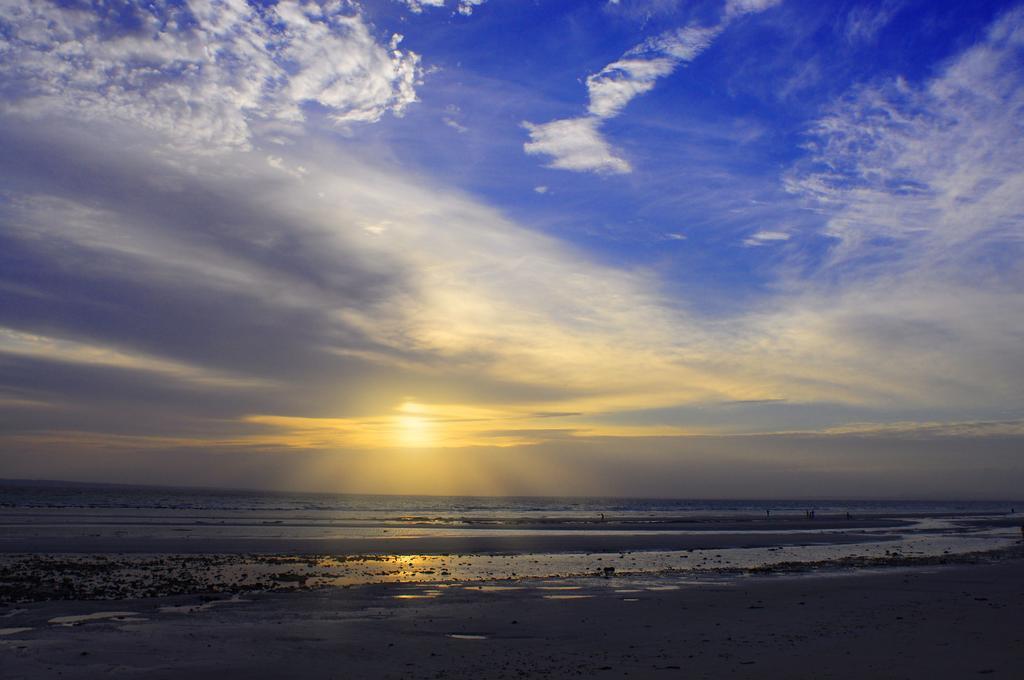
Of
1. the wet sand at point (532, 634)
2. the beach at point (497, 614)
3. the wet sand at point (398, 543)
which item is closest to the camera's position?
the wet sand at point (532, 634)

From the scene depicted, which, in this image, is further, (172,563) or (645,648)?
(172,563)

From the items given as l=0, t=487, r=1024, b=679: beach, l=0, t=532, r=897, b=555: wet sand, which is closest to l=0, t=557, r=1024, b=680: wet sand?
l=0, t=487, r=1024, b=679: beach

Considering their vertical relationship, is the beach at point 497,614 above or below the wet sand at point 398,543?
above

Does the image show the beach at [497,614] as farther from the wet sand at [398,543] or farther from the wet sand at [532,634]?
the wet sand at [398,543]

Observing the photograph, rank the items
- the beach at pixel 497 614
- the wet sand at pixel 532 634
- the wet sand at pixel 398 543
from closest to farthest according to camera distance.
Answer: the wet sand at pixel 532 634, the beach at pixel 497 614, the wet sand at pixel 398 543

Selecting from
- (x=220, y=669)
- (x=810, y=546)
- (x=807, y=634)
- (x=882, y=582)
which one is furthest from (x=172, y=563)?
(x=810, y=546)

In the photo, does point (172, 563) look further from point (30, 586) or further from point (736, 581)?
point (736, 581)

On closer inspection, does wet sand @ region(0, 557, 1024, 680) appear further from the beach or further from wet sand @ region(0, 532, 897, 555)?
wet sand @ region(0, 532, 897, 555)

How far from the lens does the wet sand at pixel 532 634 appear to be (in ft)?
43.6

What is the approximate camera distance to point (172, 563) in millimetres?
31688

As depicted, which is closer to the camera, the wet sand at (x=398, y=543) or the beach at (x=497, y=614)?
the beach at (x=497, y=614)

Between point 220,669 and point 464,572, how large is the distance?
17692mm

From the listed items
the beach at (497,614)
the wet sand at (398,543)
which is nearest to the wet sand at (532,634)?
the beach at (497,614)

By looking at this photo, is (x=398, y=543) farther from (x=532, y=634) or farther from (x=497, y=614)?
(x=532, y=634)
